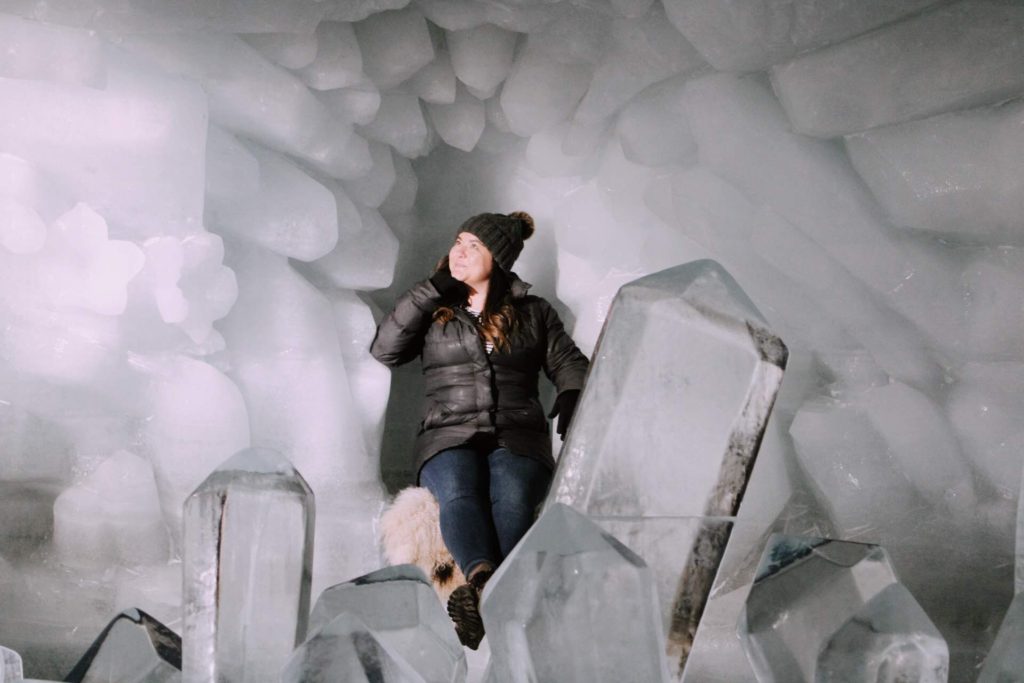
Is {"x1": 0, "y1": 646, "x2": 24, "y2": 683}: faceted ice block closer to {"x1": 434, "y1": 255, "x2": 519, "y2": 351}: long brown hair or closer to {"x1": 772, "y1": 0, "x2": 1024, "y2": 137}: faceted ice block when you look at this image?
{"x1": 434, "y1": 255, "x2": 519, "y2": 351}: long brown hair

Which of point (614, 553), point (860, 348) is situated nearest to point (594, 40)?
point (860, 348)

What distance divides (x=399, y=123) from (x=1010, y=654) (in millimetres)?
1337

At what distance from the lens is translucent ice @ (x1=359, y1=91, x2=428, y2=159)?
71.1 inches

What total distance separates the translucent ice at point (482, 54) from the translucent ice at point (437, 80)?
0.06ft

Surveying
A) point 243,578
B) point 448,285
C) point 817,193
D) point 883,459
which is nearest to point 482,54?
point 448,285

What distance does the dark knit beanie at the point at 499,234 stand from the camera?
6.05ft

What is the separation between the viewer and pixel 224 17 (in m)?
1.44

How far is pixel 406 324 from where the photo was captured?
1832 mm

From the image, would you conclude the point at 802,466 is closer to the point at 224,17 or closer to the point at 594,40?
the point at 594,40

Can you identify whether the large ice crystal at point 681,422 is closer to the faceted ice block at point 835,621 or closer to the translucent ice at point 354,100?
the faceted ice block at point 835,621

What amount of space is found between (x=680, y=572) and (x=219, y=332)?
3.23 feet

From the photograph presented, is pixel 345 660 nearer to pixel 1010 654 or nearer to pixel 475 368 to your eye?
pixel 1010 654

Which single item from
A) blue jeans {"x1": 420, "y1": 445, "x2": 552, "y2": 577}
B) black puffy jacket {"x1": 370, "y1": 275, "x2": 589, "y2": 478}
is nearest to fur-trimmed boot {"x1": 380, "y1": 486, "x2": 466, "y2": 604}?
blue jeans {"x1": 420, "y1": 445, "x2": 552, "y2": 577}

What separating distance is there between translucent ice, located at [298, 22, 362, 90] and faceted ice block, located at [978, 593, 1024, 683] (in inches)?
49.1
